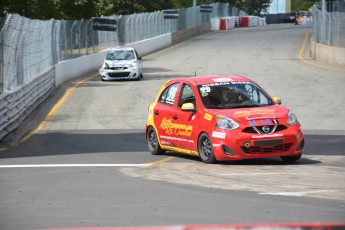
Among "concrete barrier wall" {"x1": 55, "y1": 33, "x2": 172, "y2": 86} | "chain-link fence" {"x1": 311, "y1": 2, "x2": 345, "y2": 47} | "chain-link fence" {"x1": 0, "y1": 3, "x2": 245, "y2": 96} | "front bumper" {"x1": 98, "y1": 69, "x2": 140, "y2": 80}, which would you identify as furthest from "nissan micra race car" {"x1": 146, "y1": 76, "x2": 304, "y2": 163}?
"chain-link fence" {"x1": 311, "y1": 2, "x2": 345, "y2": 47}

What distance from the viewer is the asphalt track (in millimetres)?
9922

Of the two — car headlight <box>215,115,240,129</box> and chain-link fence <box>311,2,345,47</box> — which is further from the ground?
car headlight <box>215,115,240,129</box>

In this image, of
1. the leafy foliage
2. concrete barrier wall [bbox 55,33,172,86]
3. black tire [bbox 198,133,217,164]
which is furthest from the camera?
the leafy foliage

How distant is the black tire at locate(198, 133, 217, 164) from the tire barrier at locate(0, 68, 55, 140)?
7367 mm

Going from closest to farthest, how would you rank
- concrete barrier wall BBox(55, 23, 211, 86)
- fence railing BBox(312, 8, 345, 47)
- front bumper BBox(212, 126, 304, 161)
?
front bumper BBox(212, 126, 304, 161)
concrete barrier wall BBox(55, 23, 211, 86)
fence railing BBox(312, 8, 345, 47)

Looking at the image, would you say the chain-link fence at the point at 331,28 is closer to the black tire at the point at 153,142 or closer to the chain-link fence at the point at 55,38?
the chain-link fence at the point at 55,38

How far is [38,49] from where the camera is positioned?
34.3 m

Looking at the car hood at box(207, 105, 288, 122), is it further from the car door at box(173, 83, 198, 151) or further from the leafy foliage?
the leafy foliage

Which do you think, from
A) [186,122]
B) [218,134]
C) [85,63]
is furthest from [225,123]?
[85,63]

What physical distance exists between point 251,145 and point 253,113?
603 mm

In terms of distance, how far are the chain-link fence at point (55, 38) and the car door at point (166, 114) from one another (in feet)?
24.0

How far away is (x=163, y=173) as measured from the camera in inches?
571

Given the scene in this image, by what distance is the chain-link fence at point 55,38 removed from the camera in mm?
25562

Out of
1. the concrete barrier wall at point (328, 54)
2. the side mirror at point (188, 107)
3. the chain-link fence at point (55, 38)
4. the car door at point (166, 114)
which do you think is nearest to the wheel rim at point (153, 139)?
the car door at point (166, 114)
